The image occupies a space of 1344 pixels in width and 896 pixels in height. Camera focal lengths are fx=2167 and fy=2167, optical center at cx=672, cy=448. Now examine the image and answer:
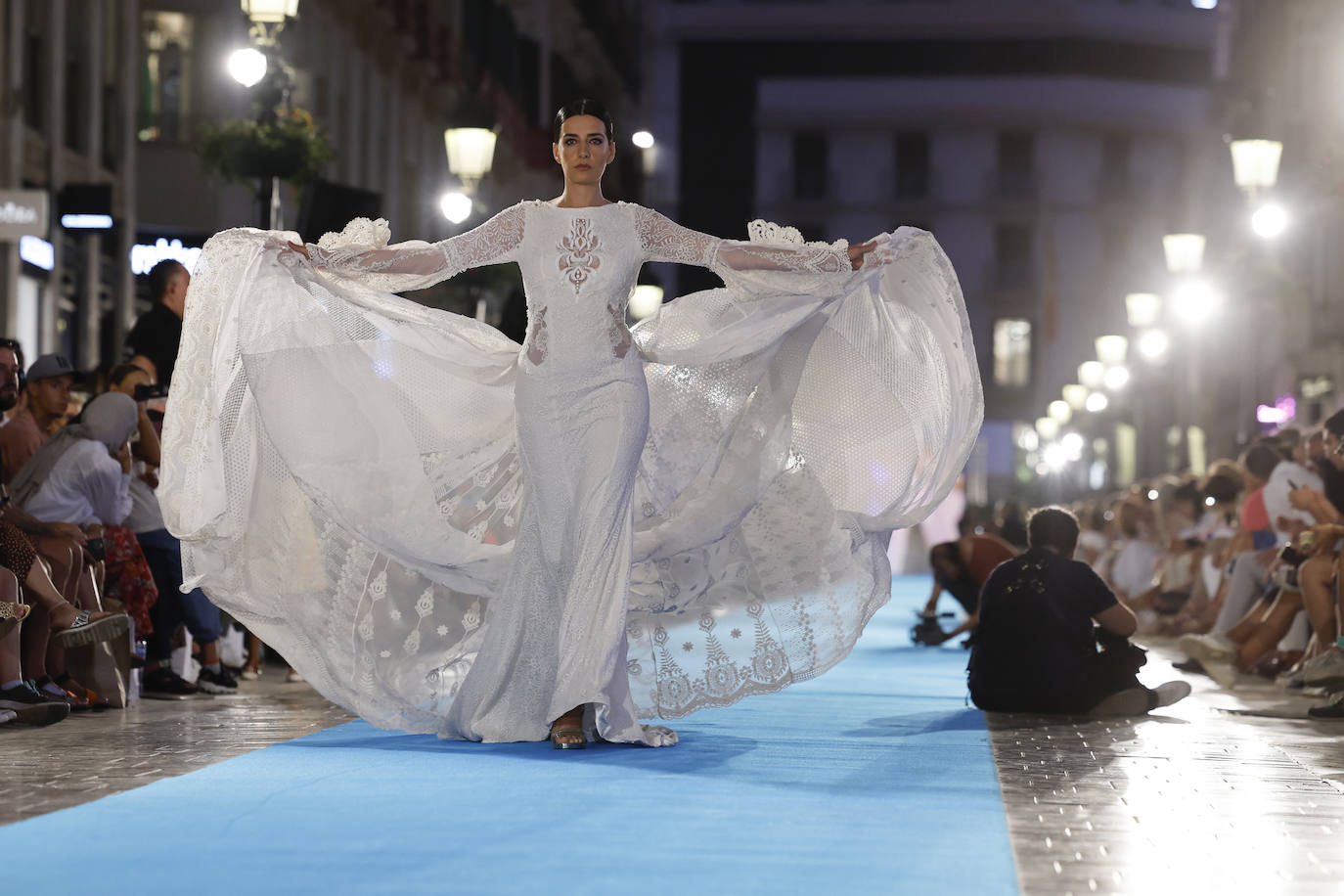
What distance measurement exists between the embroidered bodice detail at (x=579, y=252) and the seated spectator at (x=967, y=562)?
11.0 m

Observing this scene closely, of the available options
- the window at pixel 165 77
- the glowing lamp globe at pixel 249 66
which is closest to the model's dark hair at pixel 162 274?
the glowing lamp globe at pixel 249 66

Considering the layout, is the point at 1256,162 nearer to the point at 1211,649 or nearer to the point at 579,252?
the point at 1211,649

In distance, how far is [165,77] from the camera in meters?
28.3

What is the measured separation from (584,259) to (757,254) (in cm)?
87

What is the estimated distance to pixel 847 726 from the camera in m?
10.1

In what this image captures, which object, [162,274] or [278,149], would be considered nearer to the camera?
[162,274]

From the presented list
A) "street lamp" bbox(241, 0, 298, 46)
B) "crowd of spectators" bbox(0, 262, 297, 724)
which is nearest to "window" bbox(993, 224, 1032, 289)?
"street lamp" bbox(241, 0, 298, 46)

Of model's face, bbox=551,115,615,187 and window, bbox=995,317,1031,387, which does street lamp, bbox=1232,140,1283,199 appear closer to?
model's face, bbox=551,115,615,187

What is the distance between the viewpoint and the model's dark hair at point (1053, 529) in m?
11.4

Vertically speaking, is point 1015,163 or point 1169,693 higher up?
point 1015,163

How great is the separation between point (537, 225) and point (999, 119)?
66.4m

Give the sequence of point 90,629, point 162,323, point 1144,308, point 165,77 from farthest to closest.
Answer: point 1144,308 < point 165,77 < point 162,323 < point 90,629

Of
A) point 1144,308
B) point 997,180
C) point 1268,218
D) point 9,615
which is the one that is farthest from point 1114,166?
point 9,615

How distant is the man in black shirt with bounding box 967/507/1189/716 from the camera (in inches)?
437
